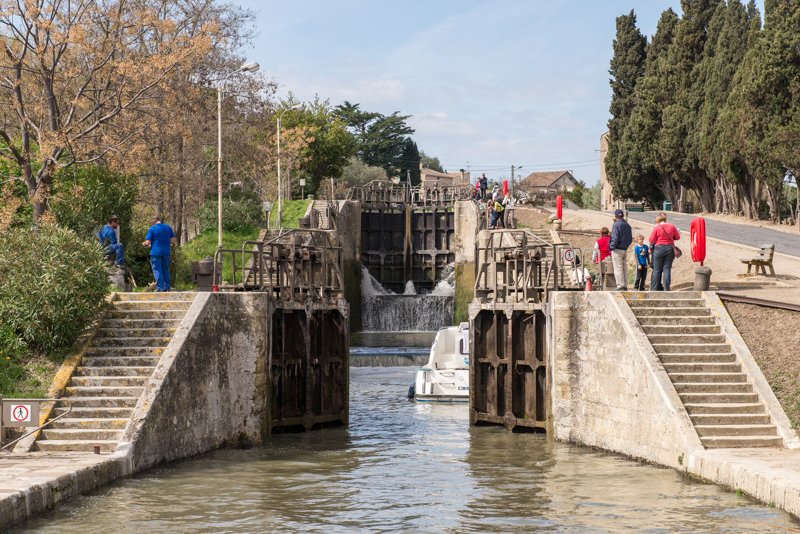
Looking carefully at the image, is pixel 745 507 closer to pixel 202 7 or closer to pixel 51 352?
pixel 51 352

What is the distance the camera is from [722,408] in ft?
56.1

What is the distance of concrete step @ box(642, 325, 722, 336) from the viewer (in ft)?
62.0

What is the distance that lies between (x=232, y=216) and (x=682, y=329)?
2931cm

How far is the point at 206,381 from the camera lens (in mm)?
18562

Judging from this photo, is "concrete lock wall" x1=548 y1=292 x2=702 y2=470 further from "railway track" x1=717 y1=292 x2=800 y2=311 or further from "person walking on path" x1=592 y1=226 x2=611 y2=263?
"person walking on path" x1=592 y1=226 x2=611 y2=263

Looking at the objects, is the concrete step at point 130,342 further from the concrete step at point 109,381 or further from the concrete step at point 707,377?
the concrete step at point 707,377

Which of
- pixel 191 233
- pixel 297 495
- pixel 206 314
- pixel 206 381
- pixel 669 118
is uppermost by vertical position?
pixel 669 118

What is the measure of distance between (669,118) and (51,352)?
49056 mm

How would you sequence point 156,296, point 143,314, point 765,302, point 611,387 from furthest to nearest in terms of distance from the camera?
1. point 156,296
2. point 143,314
3. point 765,302
4. point 611,387

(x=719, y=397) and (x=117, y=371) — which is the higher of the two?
(x=117, y=371)

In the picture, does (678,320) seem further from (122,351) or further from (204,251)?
(204,251)

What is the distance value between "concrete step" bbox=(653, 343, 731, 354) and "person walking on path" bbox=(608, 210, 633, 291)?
3.27m

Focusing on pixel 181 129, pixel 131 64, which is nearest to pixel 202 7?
pixel 181 129

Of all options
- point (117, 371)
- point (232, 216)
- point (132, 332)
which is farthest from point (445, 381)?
point (232, 216)
